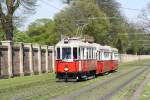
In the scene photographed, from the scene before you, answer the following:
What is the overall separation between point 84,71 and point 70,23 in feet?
183

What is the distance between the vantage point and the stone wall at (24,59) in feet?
136

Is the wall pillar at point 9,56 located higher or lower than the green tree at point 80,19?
lower

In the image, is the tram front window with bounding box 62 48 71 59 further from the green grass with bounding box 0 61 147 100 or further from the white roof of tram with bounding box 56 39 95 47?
the green grass with bounding box 0 61 147 100

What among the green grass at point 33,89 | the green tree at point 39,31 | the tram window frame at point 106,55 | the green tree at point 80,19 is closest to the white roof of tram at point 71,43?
the green grass at point 33,89

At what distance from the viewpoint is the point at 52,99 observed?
2144 centimetres

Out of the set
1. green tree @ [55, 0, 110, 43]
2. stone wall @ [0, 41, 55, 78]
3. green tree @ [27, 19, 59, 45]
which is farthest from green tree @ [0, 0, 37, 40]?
green tree @ [27, 19, 59, 45]

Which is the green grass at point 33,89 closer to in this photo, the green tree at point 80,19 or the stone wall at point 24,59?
the stone wall at point 24,59

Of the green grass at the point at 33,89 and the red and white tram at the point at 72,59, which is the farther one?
the red and white tram at the point at 72,59

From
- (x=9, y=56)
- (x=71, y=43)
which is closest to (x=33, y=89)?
(x=71, y=43)

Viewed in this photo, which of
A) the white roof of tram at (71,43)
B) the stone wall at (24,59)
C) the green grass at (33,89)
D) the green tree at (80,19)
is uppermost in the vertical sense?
the green tree at (80,19)

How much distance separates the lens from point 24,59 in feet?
154

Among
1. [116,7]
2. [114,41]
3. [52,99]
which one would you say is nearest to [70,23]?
[114,41]

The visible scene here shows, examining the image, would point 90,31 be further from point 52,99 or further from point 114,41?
point 52,99

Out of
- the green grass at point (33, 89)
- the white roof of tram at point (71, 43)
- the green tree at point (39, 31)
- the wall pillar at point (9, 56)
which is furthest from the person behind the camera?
the green tree at point (39, 31)
